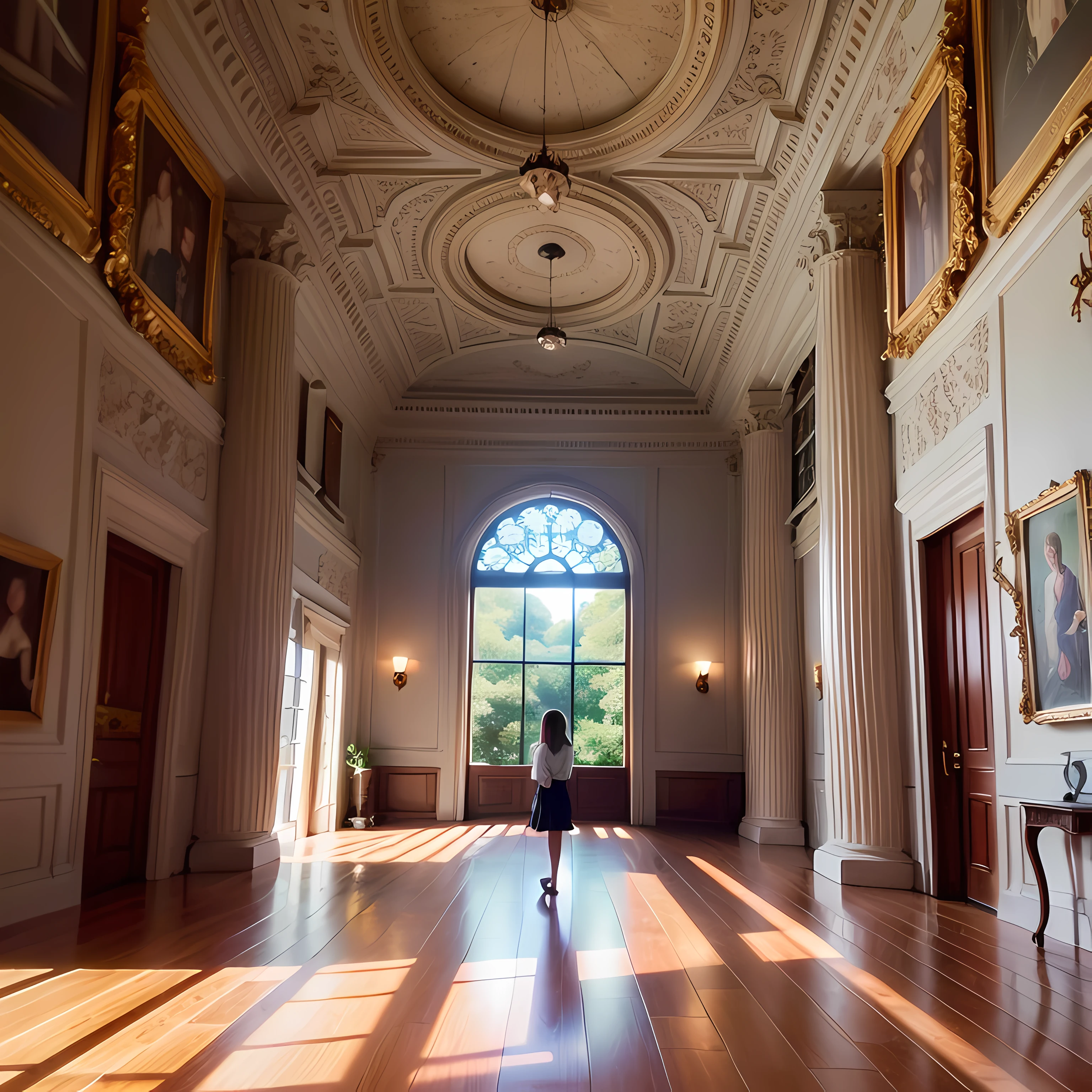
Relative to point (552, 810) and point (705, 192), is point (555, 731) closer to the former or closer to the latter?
point (552, 810)

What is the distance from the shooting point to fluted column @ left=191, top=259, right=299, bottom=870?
27.0ft

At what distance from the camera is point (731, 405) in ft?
46.4

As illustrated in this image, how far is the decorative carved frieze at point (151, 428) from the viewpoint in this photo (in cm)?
677

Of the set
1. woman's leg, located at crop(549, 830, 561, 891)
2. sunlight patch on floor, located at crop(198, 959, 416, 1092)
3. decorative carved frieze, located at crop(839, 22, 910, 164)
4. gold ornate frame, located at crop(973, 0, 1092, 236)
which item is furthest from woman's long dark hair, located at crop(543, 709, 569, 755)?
decorative carved frieze, located at crop(839, 22, 910, 164)

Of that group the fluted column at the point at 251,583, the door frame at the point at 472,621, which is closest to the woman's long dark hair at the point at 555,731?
the fluted column at the point at 251,583

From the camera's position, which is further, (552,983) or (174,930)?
(174,930)

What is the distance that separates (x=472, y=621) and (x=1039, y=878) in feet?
34.1

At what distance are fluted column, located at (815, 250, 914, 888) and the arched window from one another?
638 cm

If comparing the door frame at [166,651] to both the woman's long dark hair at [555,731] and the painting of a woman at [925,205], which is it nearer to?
the woman's long dark hair at [555,731]

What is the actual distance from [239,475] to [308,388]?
3.03m

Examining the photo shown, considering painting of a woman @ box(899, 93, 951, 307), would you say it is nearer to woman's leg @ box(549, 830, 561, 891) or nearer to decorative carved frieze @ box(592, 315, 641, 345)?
woman's leg @ box(549, 830, 561, 891)

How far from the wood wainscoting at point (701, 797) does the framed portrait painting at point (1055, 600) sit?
8.52 metres

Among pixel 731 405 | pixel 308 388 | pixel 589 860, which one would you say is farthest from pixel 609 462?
pixel 589 860

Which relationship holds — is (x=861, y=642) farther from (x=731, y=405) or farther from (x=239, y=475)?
(x=731, y=405)
